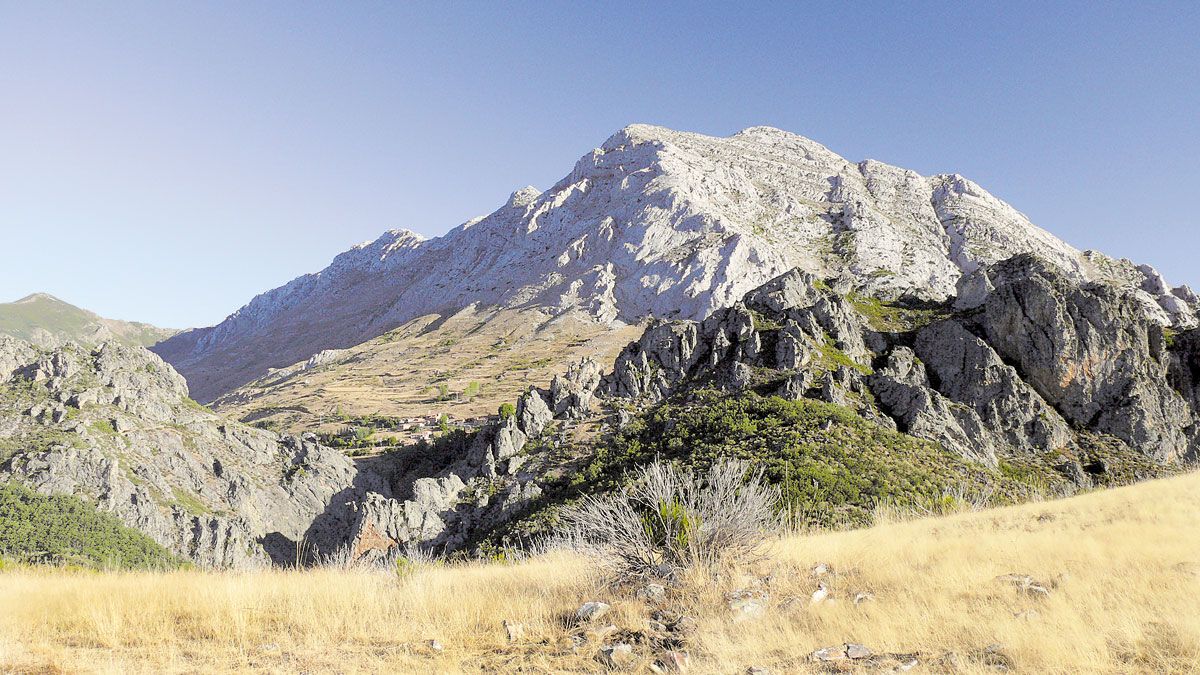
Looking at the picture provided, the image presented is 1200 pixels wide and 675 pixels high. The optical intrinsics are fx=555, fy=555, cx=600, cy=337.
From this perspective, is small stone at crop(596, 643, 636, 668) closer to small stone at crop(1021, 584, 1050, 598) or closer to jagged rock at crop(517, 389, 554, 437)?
small stone at crop(1021, 584, 1050, 598)

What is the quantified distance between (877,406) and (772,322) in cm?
1209

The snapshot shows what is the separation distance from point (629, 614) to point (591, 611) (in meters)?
0.56

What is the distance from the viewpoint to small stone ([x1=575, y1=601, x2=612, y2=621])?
26.4 ft

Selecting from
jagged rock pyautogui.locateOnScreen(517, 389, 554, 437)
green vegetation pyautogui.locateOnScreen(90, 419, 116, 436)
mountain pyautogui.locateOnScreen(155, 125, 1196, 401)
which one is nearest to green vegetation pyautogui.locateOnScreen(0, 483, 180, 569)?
green vegetation pyautogui.locateOnScreen(90, 419, 116, 436)

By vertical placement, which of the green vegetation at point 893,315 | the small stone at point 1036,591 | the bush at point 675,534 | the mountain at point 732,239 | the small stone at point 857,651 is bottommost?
the small stone at point 1036,591

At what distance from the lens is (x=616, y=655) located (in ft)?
22.3

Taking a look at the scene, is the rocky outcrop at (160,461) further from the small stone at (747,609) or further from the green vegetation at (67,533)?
the small stone at (747,609)

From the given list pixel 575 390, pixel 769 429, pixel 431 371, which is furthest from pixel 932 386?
pixel 431 371

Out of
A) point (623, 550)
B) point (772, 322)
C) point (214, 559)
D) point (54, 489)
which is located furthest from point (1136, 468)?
point (54, 489)

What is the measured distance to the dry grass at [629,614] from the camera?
21.2 ft

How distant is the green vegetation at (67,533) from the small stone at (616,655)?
4511cm

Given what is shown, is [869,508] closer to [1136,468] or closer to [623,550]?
[623,550]

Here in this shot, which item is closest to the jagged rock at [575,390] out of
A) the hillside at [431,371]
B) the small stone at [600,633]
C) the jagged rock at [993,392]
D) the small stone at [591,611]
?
the jagged rock at [993,392]

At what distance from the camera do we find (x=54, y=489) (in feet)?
148
